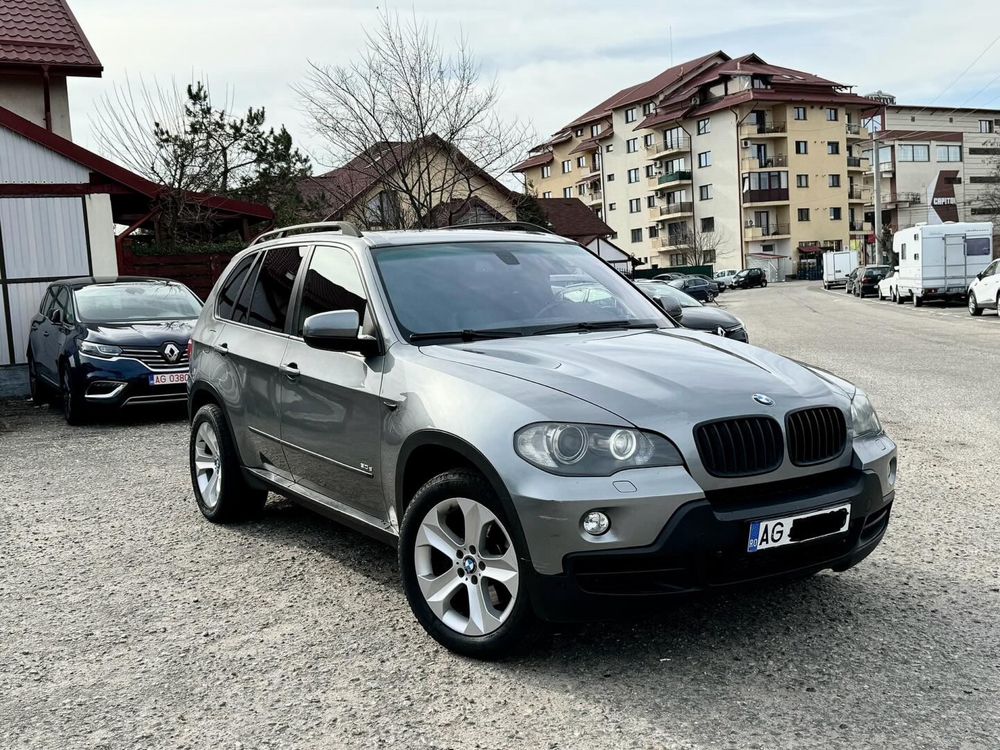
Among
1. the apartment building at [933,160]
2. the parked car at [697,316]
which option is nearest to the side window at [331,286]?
the parked car at [697,316]

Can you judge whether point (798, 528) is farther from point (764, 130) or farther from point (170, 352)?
point (764, 130)

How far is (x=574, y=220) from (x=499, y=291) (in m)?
59.7

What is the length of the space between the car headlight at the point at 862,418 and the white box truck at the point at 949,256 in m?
31.7

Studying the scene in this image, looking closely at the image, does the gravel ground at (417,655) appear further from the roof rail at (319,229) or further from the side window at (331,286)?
the roof rail at (319,229)

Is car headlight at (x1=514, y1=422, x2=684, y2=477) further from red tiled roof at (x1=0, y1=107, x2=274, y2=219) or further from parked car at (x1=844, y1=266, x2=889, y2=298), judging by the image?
parked car at (x1=844, y1=266, x2=889, y2=298)

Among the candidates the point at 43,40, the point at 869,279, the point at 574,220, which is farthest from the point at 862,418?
the point at 574,220

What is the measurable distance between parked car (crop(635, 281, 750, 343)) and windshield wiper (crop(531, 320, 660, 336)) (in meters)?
0.42

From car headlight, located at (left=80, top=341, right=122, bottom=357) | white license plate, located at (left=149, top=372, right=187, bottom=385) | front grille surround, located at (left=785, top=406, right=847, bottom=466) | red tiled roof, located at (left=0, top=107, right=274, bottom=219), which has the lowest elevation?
white license plate, located at (left=149, top=372, right=187, bottom=385)

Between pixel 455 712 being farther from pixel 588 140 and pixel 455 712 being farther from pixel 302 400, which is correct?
pixel 588 140

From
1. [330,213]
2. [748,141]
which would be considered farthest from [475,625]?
[748,141]

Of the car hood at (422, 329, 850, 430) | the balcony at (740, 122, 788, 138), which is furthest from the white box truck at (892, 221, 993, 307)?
the balcony at (740, 122, 788, 138)

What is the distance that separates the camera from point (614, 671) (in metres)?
3.57

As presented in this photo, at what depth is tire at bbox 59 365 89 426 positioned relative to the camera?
10805 mm

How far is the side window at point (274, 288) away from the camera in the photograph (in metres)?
5.32
